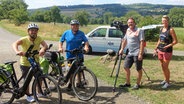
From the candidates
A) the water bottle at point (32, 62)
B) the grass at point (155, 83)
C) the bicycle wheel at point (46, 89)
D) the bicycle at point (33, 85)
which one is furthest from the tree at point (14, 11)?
the water bottle at point (32, 62)

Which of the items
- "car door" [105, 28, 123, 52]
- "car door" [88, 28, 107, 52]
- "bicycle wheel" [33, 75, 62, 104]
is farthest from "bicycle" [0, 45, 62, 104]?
"car door" [88, 28, 107, 52]

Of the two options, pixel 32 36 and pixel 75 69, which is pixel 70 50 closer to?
pixel 75 69

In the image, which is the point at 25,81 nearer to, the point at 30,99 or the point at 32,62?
the point at 32,62

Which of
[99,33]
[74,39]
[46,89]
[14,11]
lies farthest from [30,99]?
[14,11]

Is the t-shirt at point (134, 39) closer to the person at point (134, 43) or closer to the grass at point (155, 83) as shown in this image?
the person at point (134, 43)

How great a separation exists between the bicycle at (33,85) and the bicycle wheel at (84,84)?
68 cm

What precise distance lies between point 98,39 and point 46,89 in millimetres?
9975

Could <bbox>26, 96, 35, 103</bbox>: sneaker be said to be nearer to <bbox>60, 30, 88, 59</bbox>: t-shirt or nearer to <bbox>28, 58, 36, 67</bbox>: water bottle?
<bbox>28, 58, 36, 67</bbox>: water bottle

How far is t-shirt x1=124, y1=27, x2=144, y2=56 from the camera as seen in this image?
7.42 m

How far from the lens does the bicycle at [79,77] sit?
266 inches

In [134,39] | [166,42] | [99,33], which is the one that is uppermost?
[134,39]

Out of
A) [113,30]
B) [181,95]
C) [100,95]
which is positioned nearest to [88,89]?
[100,95]

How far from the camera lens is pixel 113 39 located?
51.1 feet

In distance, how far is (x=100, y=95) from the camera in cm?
736
